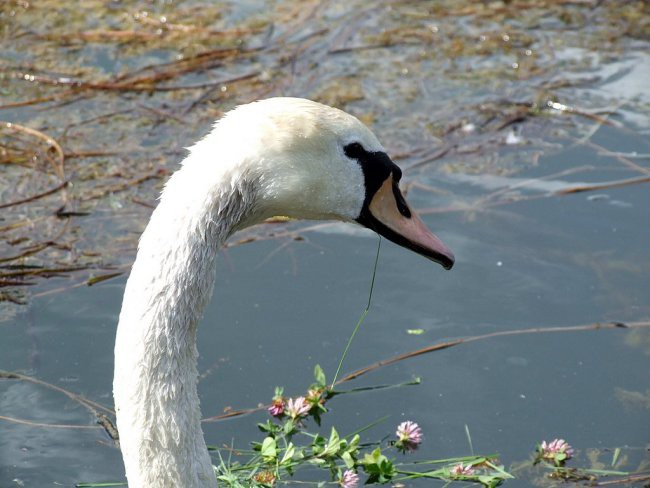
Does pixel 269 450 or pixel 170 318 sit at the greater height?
pixel 170 318

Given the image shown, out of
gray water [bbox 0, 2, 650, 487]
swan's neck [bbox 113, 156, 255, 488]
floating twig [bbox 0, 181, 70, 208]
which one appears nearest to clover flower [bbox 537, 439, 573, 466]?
gray water [bbox 0, 2, 650, 487]

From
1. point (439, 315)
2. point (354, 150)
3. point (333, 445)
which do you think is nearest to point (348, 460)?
point (333, 445)

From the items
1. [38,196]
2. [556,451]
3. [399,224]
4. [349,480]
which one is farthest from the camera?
[38,196]

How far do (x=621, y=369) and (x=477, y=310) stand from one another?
767 mm

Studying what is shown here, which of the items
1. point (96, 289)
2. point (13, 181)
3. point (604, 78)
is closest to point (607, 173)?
point (604, 78)

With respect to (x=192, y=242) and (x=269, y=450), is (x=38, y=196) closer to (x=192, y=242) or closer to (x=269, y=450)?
(x=269, y=450)

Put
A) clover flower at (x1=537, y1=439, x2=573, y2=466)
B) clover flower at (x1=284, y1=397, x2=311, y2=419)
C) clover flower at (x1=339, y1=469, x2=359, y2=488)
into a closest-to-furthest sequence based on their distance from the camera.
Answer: clover flower at (x1=339, y1=469, x2=359, y2=488), clover flower at (x1=537, y1=439, x2=573, y2=466), clover flower at (x1=284, y1=397, x2=311, y2=419)

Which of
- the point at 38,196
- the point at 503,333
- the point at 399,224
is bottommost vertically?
the point at 503,333

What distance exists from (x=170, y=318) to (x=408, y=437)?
6.49ft

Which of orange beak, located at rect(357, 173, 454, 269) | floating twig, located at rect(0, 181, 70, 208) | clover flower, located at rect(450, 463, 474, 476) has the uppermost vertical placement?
orange beak, located at rect(357, 173, 454, 269)

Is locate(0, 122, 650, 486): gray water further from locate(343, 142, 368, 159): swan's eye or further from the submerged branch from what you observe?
locate(343, 142, 368, 159): swan's eye

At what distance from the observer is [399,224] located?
3594mm

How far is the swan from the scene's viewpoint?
2955mm

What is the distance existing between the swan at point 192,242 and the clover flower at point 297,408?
155 cm
